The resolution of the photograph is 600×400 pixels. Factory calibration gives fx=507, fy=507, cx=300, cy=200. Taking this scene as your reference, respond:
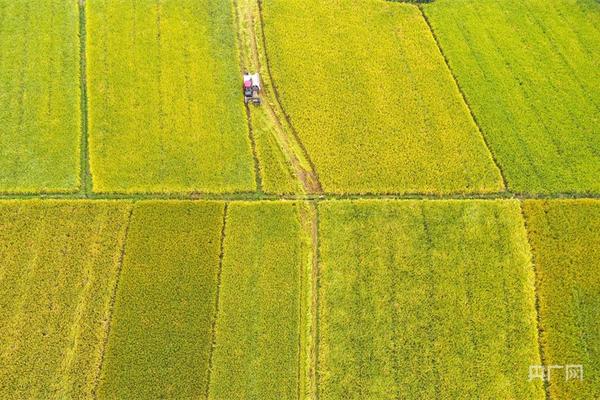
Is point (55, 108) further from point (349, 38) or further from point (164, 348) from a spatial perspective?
point (349, 38)

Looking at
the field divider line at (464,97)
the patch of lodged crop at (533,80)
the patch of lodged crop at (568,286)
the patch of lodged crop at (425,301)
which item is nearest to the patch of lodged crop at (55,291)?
the patch of lodged crop at (425,301)

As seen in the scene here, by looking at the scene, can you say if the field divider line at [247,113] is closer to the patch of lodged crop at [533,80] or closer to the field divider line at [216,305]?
the field divider line at [216,305]

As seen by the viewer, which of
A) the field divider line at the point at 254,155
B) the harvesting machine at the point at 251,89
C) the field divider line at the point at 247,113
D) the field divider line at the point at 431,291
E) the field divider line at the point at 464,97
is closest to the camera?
the field divider line at the point at 431,291

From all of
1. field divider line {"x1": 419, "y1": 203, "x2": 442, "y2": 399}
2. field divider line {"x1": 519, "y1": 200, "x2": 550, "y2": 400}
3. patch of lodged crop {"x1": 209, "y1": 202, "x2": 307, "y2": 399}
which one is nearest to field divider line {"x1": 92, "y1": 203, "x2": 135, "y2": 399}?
patch of lodged crop {"x1": 209, "y1": 202, "x2": 307, "y2": 399}

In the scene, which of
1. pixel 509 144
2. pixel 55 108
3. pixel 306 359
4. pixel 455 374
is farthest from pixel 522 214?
pixel 55 108

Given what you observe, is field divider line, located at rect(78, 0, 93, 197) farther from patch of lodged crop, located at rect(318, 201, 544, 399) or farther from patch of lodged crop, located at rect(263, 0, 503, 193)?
patch of lodged crop, located at rect(318, 201, 544, 399)

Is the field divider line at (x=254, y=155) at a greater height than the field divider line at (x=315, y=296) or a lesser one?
greater
